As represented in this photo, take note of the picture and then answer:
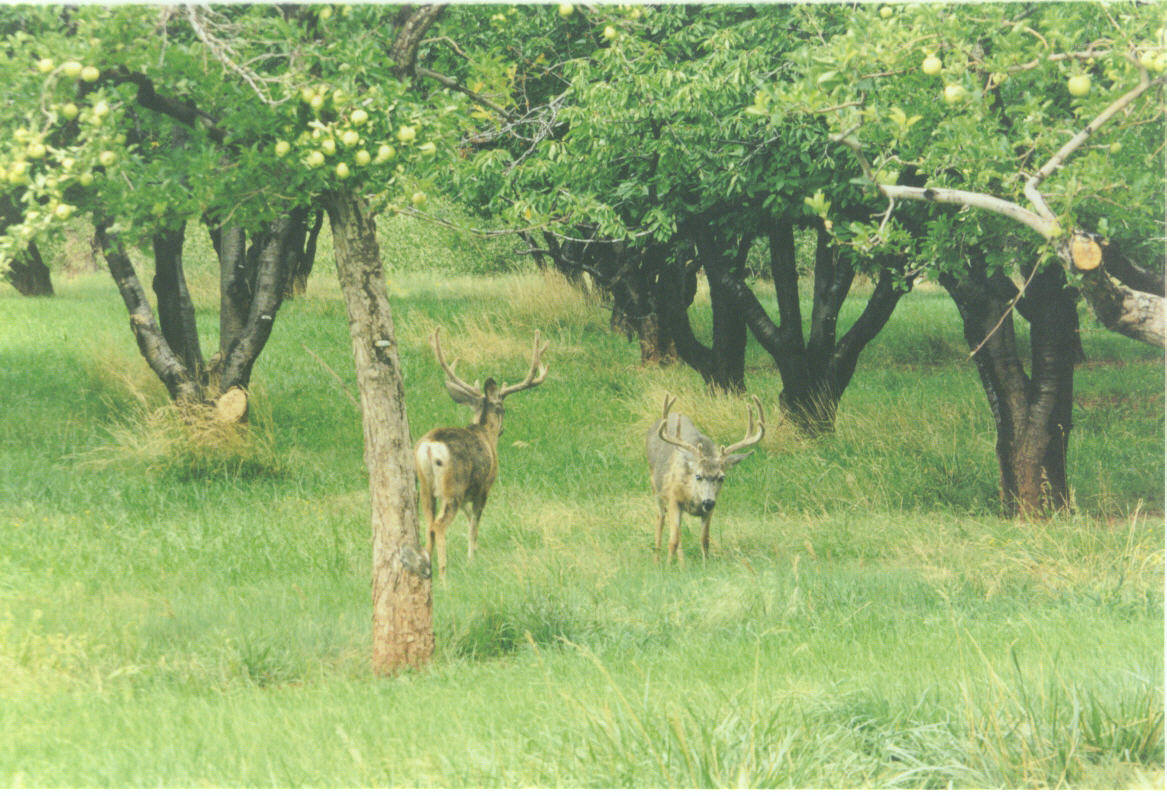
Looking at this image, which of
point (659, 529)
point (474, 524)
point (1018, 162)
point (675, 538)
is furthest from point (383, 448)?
point (1018, 162)

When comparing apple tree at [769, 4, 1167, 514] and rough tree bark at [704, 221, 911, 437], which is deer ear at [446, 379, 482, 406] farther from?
rough tree bark at [704, 221, 911, 437]

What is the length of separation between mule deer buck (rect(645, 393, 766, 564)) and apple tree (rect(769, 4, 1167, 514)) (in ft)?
8.24

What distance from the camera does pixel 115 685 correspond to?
21.9 feet

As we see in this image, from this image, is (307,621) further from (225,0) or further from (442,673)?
(225,0)

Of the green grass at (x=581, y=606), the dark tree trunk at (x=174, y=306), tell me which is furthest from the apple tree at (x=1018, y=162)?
the dark tree trunk at (x=174, y=306)

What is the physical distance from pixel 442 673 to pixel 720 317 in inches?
422

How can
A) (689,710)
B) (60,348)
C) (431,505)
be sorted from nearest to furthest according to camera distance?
(689,710) → (431,505) → (60,348)

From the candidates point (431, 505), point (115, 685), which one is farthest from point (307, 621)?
point (431, 505)

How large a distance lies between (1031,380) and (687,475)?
4086 mm

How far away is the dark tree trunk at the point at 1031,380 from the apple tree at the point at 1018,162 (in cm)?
2

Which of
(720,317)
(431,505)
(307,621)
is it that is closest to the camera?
(307,621)

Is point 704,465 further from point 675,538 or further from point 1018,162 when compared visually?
point 1018,162

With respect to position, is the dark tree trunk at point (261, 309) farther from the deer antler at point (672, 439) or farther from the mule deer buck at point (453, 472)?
the deer antler at point (672, 439)

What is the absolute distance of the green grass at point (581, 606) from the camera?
501 cm
